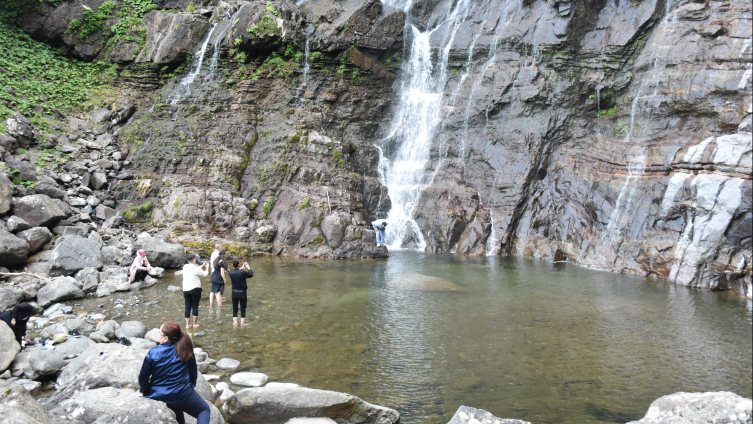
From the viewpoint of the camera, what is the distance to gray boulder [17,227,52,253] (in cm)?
1392

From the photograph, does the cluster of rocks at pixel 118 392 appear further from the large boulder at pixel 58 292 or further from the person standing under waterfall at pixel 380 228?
the person standing under waterfall at pixel 380 228

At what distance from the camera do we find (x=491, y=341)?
31.9 ft

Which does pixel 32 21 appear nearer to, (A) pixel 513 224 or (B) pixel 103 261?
(B) pixel 103 261

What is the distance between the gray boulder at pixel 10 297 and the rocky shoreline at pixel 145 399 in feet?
8.42

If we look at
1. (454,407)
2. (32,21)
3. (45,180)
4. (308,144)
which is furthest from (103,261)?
(32,21)

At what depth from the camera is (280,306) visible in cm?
1210

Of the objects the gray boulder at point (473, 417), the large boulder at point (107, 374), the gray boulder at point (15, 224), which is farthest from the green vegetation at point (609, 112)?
the gray boulder at point (15, 224)

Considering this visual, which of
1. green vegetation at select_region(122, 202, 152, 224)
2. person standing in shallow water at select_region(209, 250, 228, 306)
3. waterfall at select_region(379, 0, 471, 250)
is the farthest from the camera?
waterfall at select_region(379, 0, 471, 250)

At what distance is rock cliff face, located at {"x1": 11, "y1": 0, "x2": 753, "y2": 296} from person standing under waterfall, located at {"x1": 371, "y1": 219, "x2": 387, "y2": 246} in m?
1.06

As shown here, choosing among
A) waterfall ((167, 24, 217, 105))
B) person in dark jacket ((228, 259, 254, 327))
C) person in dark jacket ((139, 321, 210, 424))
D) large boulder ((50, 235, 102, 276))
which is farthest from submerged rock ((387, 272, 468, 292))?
waterfall ((167, 24, 217, 105))

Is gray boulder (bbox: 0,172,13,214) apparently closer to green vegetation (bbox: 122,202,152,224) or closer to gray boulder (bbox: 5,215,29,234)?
gray boulder (bbox: 5,215,29,234)

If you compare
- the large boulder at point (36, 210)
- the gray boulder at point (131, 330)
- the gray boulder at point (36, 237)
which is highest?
the large boulder at point (36, 210)

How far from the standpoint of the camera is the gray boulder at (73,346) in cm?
799

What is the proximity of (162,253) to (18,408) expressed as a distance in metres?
13.0
